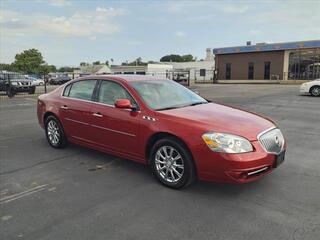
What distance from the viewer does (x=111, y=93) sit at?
203 inches

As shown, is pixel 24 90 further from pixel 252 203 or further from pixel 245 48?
pixel 245 48

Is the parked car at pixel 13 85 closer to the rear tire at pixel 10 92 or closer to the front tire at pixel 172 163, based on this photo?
the rear tire at pixel 10 92

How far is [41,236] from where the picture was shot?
3094 millimetres

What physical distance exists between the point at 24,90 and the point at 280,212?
20.3 m

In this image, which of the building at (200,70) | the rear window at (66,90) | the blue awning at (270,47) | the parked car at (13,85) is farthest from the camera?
the building at (200,70)

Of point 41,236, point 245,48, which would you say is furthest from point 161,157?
point 245,48

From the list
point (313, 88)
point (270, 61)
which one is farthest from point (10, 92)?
point (270, 61)

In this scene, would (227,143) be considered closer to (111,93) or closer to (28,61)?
(111,93)

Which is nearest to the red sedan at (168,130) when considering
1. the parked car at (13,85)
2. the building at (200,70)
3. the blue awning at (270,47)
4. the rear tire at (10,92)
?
the rear tire at (10,92)

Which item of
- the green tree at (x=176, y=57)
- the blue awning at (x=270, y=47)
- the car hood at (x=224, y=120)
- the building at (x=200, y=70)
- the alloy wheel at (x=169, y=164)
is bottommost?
the alloy wheel at (x=169, y=164)

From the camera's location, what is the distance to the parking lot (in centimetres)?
316

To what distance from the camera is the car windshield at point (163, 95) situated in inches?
186

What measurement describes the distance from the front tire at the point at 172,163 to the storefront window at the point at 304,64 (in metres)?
38.9

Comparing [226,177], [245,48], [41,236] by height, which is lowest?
[41,236]
